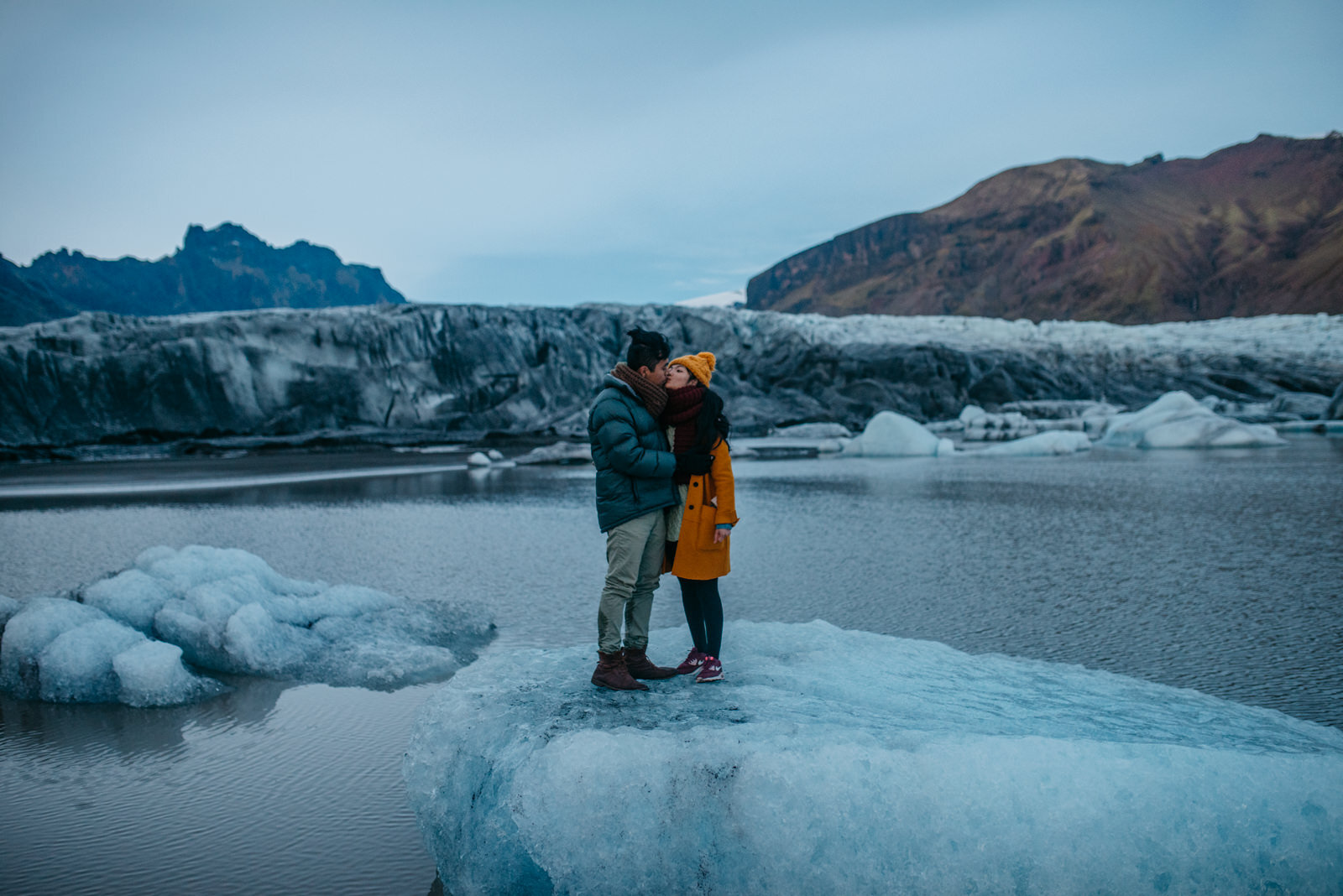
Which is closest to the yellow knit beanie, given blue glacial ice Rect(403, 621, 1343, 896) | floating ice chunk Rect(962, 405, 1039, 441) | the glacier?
blue glacial ice Rect(403, 621, 1343, 896)

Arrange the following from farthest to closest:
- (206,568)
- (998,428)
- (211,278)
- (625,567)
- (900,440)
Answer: (211,278) → (998,428) → (900,440) → (206,568) → (625,567)

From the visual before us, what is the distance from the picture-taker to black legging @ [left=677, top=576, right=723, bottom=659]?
2781 millimetres

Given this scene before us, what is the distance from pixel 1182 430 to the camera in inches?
711

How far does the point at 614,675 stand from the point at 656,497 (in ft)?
1.95

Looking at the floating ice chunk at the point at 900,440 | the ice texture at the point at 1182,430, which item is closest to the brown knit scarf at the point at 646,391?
the floating ice chunk at the point at 900,440

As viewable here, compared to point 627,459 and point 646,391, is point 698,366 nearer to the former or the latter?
point 646,391

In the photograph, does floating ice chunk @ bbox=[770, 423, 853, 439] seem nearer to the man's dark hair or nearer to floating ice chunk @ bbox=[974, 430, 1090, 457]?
floating ice chunk @ bbox=[974, 430, 1090, 457]

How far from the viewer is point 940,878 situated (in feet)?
5.97

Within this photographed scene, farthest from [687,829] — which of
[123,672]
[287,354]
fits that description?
[287,354]

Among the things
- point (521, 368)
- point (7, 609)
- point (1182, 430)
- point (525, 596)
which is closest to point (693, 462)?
point (525, 596)

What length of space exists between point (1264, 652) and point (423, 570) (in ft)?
18.2

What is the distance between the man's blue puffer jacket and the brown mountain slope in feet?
284

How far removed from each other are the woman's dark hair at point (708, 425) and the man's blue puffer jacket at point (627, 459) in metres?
0.11

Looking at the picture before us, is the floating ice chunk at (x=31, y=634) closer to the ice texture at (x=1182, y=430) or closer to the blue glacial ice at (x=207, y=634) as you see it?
the blue glacial ice at (x=207, y=634)
